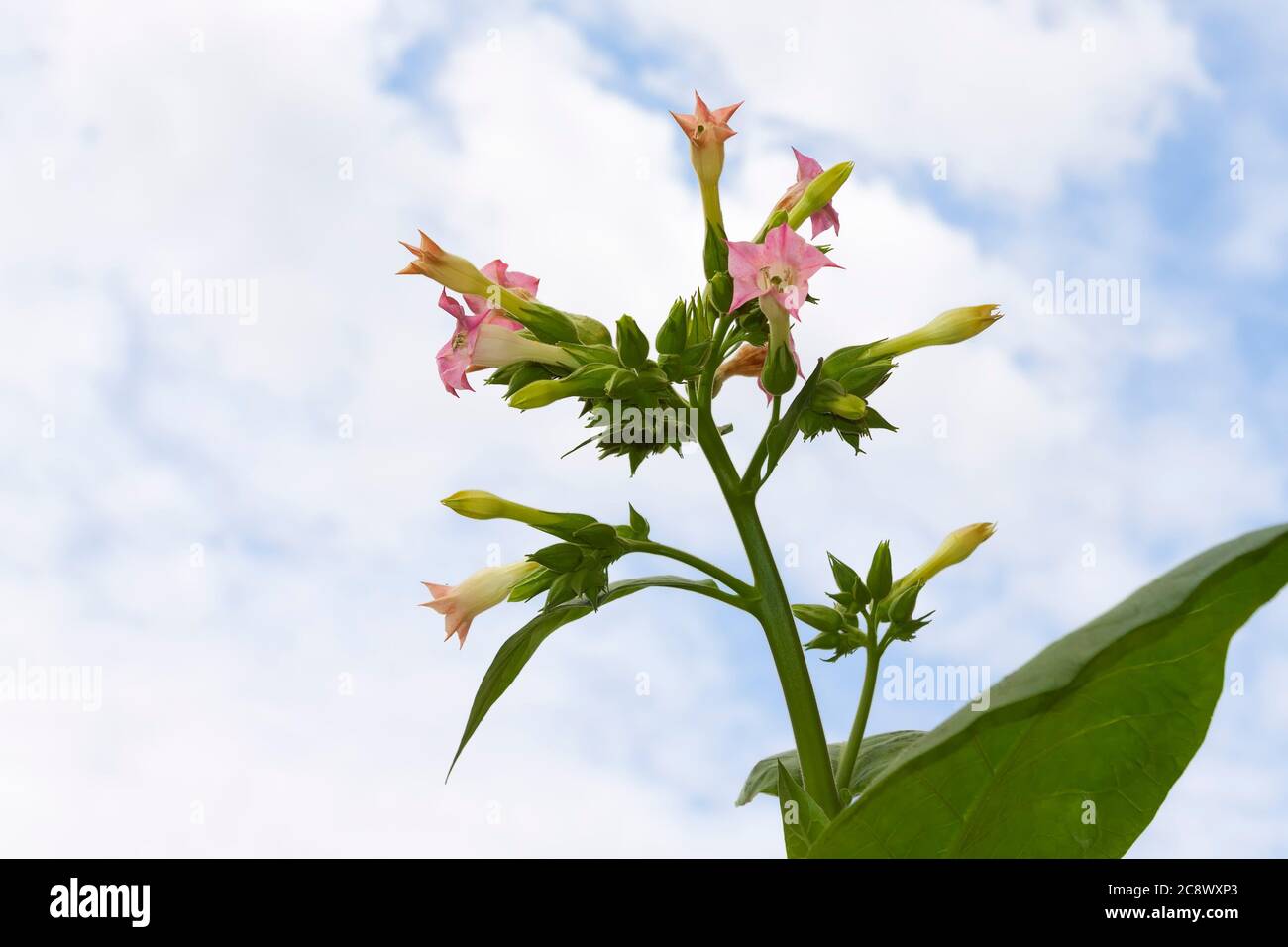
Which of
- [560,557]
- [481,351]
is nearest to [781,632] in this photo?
[560,557]

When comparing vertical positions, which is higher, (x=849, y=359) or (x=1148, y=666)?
(x=849, y=359)

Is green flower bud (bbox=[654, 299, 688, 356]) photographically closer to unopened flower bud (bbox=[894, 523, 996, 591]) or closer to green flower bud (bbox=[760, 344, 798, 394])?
green flower bud (bbox=[760, 344, 798, 394])

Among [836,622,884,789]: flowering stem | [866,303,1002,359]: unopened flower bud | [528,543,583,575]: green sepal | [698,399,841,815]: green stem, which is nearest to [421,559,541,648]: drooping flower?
[528,543,583,575]: green sepal

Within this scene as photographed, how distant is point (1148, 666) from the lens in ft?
2.65

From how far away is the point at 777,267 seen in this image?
42.1 inches

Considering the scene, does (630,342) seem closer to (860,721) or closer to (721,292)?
(721,292)

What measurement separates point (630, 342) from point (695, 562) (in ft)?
0.72

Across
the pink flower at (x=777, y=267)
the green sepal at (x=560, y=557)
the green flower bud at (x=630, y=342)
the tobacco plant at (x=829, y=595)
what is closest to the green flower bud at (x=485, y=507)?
the tobacco plant at (x=829, y=595)

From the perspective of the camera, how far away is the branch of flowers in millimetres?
1040

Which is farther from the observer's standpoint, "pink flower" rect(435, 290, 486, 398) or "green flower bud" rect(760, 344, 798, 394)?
"pink flower" rect(435, 290, 486, 398)
